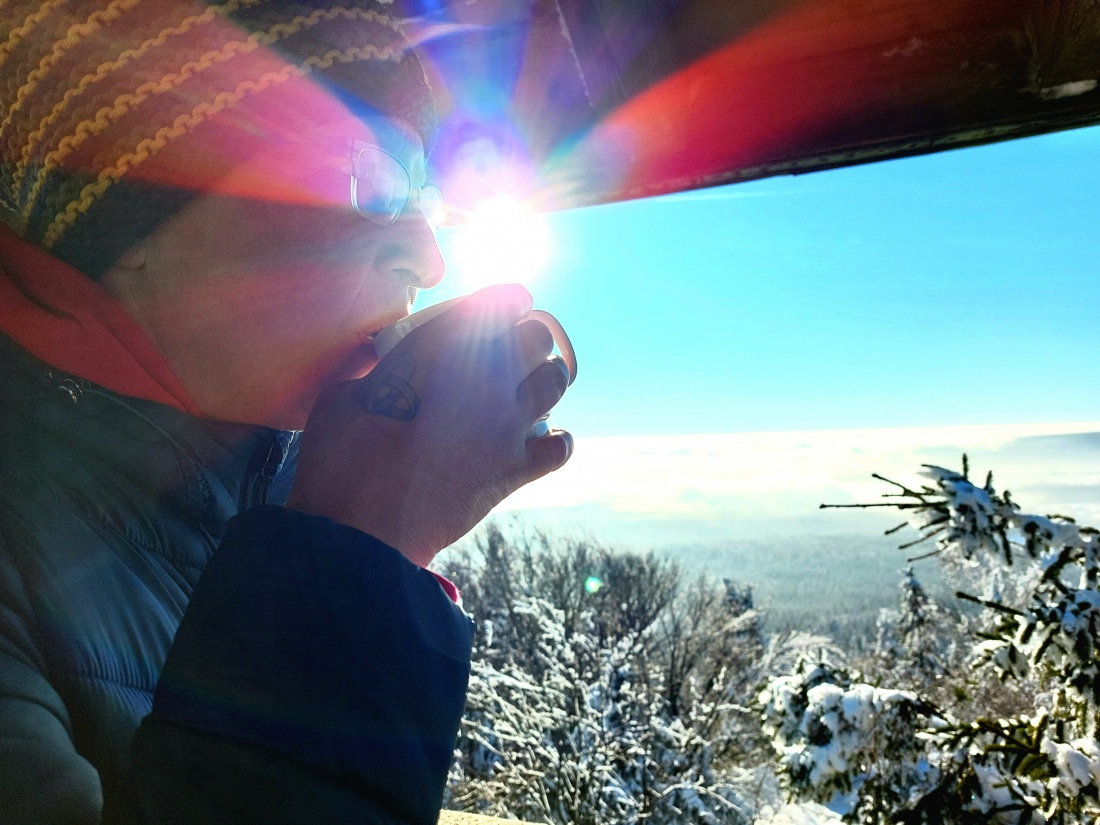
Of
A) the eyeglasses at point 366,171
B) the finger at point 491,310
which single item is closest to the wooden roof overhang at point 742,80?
the eyeglasses at point 366,171

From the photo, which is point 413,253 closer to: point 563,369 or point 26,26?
point 563,369

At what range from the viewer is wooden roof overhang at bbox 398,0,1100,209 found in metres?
1.30

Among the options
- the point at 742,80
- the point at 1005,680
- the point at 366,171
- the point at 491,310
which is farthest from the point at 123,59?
the point at 1005,680

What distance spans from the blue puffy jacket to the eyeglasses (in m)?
0.52

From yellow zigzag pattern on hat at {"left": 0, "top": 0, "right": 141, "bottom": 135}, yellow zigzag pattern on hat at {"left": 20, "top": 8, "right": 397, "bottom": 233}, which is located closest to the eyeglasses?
yellow zigzag pattern on hat at {"left": 20, "top": 8, "right": 397, "bottom": 233}

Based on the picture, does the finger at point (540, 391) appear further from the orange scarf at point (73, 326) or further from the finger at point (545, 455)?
the orange scarf at point (73, 326)

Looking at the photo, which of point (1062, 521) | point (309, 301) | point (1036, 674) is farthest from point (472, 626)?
point (1036, 674)

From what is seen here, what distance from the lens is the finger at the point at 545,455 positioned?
1055 millimetres

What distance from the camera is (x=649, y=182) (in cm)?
174

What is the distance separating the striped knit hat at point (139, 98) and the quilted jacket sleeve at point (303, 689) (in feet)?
1.82

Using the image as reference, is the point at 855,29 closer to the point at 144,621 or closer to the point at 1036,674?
the point at 144,621

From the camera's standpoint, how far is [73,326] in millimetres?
1038

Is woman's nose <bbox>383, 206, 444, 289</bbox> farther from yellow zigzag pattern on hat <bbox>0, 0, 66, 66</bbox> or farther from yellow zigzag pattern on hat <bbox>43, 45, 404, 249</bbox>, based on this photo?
yellow zigzag pattern on hat <bbox>0, 0, 66, 66</bbox>

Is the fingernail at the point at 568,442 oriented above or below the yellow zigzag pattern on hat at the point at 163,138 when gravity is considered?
below
